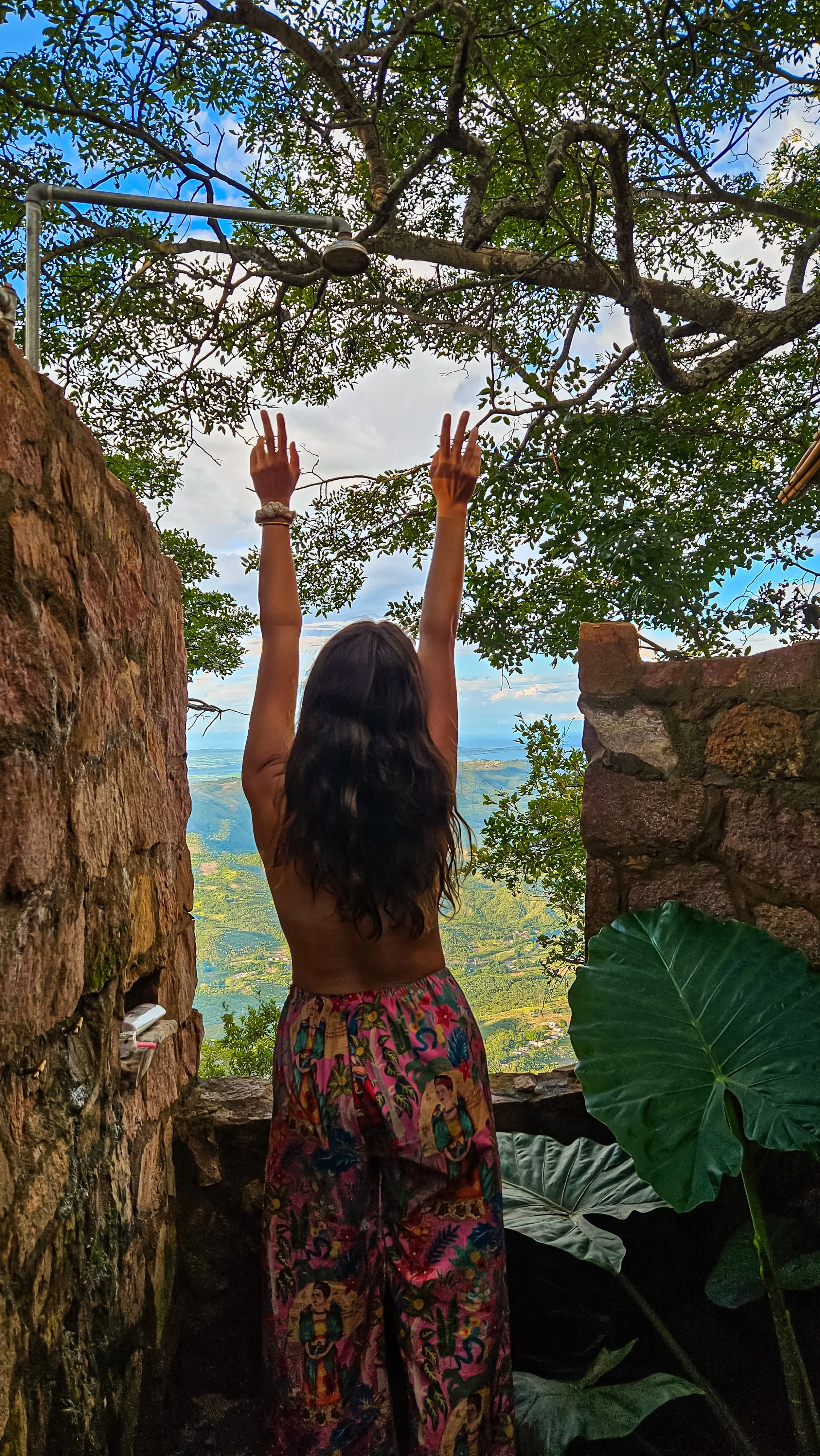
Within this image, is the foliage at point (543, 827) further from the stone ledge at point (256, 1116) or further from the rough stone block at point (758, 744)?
the rough stone block at point (758, 744)

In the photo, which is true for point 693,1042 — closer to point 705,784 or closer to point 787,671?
point 705,784

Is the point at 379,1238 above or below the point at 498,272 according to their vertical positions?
below

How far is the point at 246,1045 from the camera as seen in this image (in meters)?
4.46

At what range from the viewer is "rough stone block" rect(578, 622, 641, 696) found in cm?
165

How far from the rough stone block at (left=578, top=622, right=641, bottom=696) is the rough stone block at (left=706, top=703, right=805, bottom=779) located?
0.19m

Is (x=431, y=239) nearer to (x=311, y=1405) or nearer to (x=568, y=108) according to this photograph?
(x=568, y=108)

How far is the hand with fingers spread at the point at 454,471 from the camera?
4.58 feet

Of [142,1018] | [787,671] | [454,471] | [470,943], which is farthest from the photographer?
[470,943]

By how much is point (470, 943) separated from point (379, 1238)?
3.99 m

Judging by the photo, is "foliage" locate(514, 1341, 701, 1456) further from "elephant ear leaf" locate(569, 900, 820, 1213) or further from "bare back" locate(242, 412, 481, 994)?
"bare back" locate(242, 412, 481, 994)

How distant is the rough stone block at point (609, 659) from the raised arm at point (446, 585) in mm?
406

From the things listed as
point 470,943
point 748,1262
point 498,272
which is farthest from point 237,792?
point 748,1262

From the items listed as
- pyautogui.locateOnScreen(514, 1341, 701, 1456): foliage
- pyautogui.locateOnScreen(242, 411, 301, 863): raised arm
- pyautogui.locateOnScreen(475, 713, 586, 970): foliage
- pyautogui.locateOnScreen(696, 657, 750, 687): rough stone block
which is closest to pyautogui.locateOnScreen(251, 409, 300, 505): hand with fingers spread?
pyautogui.locateOnScreen(242, 411, 301, 863): raised arm

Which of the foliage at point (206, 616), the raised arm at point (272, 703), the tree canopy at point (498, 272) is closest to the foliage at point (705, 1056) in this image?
the raised arm at point (272, 703)
